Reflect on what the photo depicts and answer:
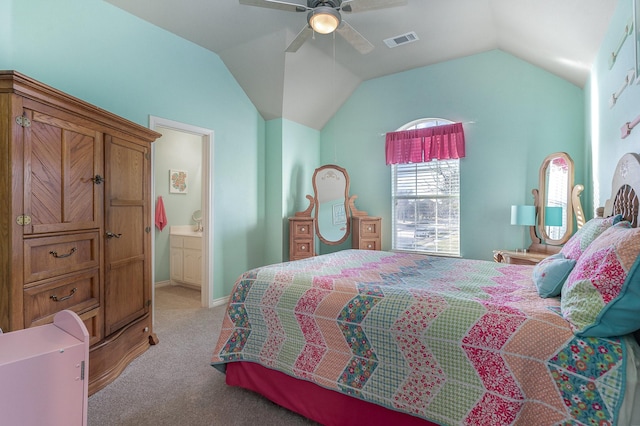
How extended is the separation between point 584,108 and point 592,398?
3344 mm

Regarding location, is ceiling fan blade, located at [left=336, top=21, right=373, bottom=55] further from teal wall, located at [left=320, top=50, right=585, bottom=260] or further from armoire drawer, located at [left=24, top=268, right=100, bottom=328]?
armoire drawer, located at [left=24, top=268, right=100, bottom=328]

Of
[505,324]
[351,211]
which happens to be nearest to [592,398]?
[505,324]

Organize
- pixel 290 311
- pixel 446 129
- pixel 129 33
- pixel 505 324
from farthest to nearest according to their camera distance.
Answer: pixel 446 129 → pixel 129 33 → pixel 290 311 → pixel 505 324

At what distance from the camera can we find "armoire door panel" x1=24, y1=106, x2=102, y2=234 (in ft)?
5.59

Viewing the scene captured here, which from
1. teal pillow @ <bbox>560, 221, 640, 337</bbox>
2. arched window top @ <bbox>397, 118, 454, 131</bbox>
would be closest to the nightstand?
arched window top @ <bbox>397, 118, 454, 131</bbox>

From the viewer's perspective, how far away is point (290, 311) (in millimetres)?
1792

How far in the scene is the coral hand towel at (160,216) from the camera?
4.75 metres

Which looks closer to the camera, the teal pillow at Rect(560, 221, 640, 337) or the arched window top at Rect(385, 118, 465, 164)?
the teal pillow at Rect(560, 221, 640, 337)

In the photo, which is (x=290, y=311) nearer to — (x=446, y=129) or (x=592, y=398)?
(x=592, y=398)

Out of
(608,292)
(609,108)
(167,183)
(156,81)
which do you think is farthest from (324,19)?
(167,183)

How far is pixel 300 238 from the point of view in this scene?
14.1 ft

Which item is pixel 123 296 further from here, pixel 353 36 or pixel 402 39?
pixel 402 39

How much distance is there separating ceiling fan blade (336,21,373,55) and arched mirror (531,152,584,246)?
230cm

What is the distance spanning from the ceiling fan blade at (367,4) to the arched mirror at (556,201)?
240cm
